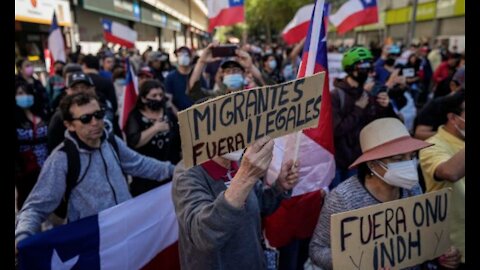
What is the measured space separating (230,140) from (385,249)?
0.92 meters

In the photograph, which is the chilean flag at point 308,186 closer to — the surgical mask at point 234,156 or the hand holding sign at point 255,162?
the surgical mask at point 234,156

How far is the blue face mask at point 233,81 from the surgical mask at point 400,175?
2.31 metres

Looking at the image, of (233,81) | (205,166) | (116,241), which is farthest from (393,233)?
(233,81)

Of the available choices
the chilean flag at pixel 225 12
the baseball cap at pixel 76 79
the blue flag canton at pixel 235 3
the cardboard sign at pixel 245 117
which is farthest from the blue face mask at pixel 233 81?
the blue flag canton at pixel 235 3

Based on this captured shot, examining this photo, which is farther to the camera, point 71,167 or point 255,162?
point 71,167

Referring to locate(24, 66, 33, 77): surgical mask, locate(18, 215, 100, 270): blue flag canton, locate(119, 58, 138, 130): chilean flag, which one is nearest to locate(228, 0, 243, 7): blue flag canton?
locate(119, 58, 138, 130): chilean flag

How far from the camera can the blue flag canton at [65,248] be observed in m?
2.14

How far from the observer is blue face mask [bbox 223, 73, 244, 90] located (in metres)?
4.18

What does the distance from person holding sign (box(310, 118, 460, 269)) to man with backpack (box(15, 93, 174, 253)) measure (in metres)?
1.31

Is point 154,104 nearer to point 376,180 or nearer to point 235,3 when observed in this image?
point 376,180

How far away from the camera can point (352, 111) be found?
3.62 metres

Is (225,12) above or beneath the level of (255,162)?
above

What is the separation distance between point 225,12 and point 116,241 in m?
5.18

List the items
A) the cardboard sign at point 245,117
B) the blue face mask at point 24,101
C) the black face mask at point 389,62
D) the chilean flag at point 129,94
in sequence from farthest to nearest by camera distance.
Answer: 1. the black face mask at point 389,62
2. the chilean flag at point 129,94
3. the blue face mask at point 24,101
4. the cardboard sign at point 245,117
